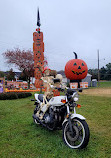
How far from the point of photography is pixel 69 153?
101 inches

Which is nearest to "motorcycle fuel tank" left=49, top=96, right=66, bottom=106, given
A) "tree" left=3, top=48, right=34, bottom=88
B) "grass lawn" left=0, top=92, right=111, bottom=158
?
"grass lawn" left=0, top=92, right=111, bottom=158

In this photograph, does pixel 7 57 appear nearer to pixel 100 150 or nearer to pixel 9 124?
pixel 9 124

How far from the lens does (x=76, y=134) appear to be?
271cm

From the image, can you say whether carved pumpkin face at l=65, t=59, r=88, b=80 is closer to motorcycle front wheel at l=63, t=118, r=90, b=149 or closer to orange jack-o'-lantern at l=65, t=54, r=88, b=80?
A: orange jack-o'-lantern at l=65, t=54, r=88, b=80

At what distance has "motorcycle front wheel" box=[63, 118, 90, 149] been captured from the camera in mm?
2555

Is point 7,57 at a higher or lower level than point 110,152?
higher

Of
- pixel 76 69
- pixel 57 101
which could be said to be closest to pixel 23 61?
pixel 76 69

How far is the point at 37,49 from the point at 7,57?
10.3m

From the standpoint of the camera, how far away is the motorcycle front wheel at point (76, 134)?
255cm

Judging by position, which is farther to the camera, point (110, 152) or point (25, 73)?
point (25, 73)

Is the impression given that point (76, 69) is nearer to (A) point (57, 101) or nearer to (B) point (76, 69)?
(B) point (76, 69)

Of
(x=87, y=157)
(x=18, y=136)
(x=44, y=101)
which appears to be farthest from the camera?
(x=44, y=101)

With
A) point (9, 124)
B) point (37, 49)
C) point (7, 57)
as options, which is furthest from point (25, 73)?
point (9, 124)

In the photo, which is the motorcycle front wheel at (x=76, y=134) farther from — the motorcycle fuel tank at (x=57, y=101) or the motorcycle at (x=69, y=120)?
the motorcycle fuel tank at (x=57, y=101)
